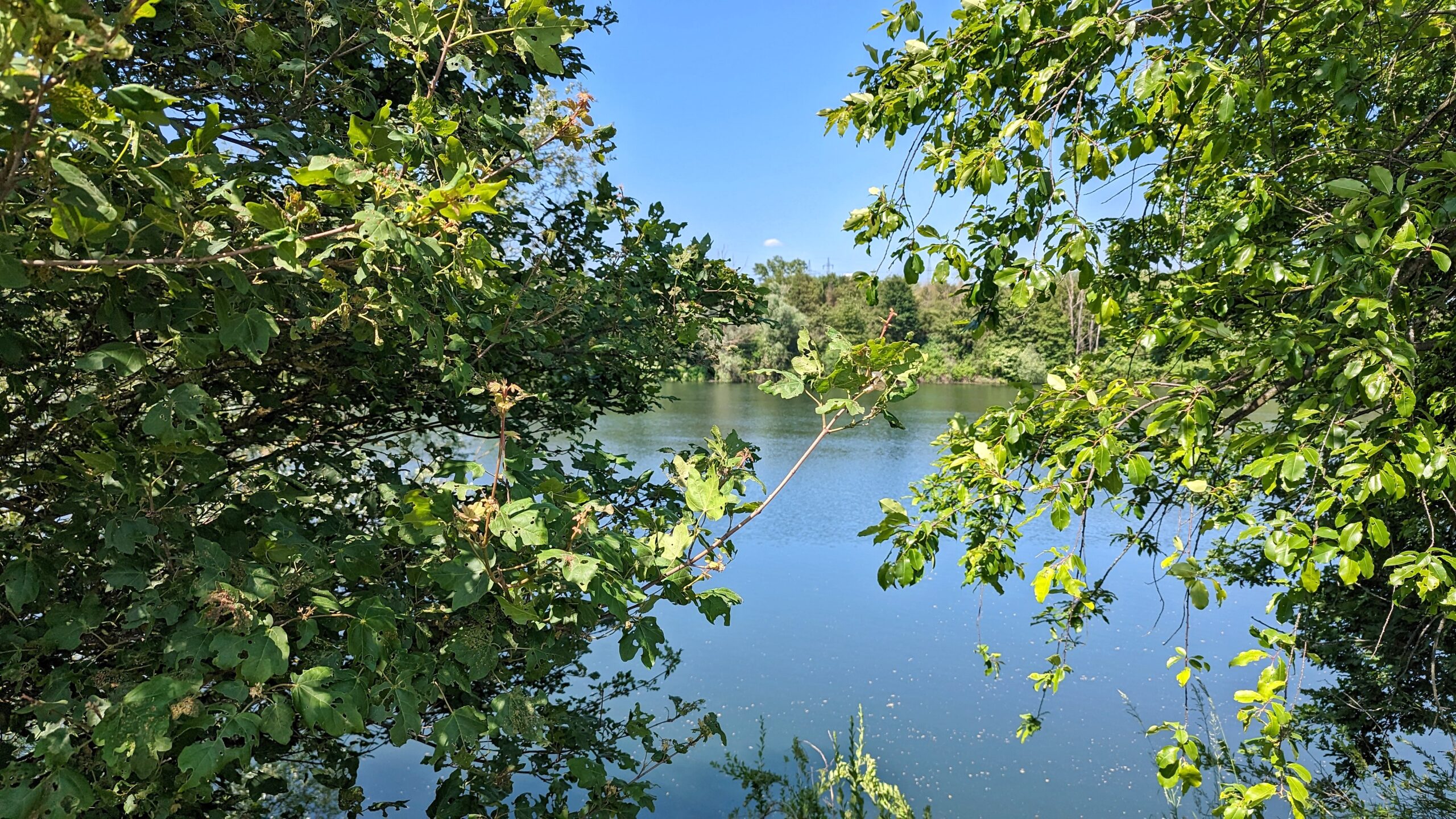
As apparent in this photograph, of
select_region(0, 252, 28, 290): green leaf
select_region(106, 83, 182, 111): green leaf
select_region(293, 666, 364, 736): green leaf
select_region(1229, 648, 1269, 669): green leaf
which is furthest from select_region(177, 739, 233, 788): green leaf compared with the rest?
select_region(1229, 648, 1269, 669): green leaf

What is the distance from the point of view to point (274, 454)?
2.42 meters

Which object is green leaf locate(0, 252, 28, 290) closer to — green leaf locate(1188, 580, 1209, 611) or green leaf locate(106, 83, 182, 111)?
green leaf locate(106, 83, 182, 111)

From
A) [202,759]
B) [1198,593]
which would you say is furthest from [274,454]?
[1198,593]

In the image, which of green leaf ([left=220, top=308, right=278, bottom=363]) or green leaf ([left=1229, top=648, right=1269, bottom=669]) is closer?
green leaf ([left=220, top=308, right=278, bottom=363])

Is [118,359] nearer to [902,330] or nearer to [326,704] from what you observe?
[326,704]

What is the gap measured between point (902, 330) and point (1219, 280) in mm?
29632

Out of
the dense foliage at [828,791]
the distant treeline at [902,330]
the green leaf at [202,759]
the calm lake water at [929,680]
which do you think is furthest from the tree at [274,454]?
the calm lake water at [929,680]

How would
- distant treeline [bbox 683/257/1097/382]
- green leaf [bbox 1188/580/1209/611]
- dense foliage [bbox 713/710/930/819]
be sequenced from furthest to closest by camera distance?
1. dense foliage [bbox 713/710/930/819]
2. distant treeline [bbox 683/257/1097/382]
3. green leaf [bbox 1188/580/1209/611]

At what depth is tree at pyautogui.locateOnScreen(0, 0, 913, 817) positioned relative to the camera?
4.03 ft

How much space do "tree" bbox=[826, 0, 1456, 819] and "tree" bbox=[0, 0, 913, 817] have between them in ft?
2.59

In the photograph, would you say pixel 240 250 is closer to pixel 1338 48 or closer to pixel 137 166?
pixel 137 166

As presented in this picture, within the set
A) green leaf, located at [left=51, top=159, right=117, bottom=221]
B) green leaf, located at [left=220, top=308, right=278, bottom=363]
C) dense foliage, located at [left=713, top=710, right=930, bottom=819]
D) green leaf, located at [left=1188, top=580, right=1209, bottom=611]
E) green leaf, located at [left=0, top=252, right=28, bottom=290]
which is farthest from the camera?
dense foliage, located at [left=713, top=710, right=930, bottom=819]

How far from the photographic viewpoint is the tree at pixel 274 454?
1.23 meters

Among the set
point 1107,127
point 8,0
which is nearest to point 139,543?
point 8,0
